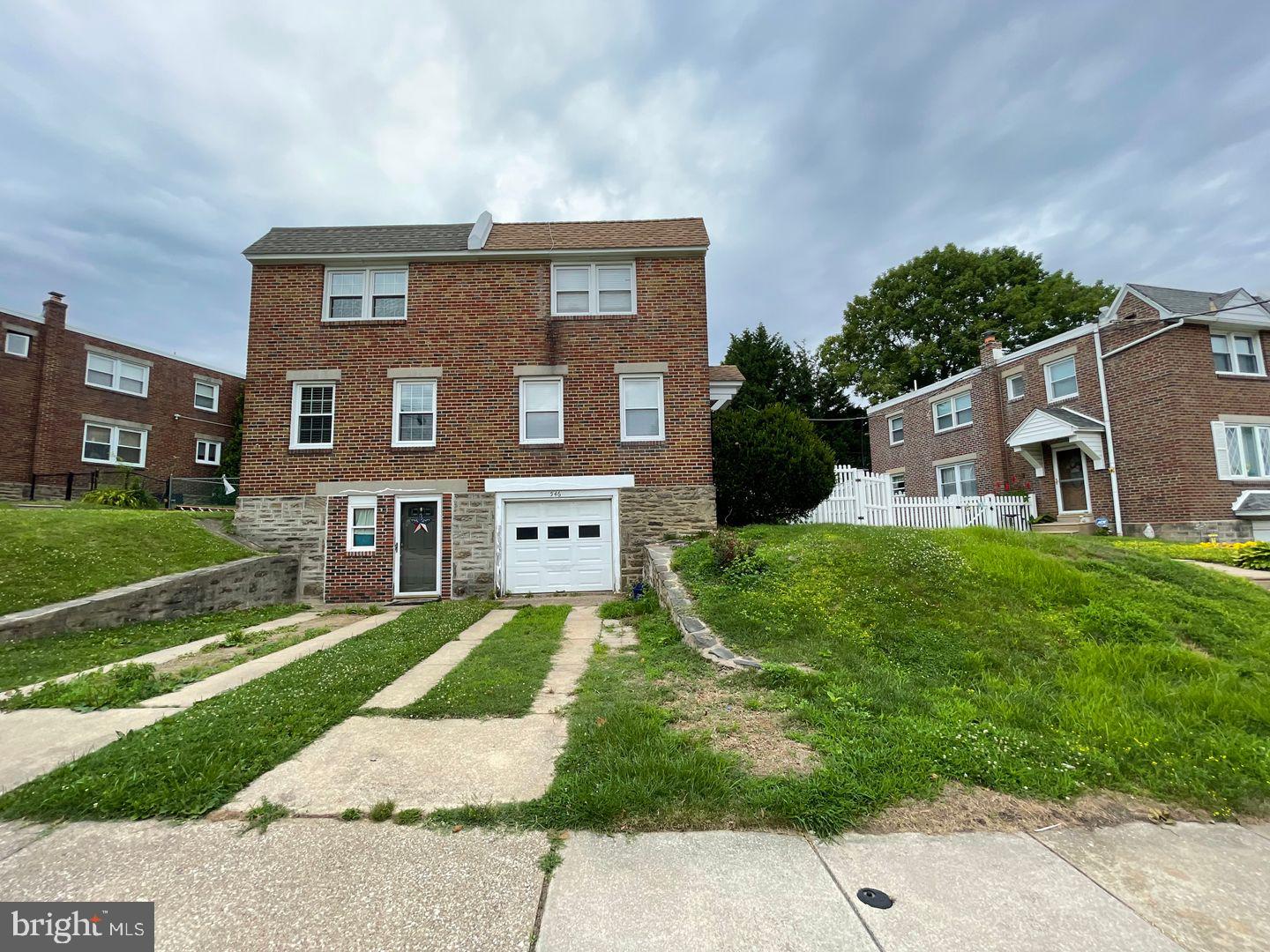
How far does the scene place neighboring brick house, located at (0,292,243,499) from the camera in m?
19.5

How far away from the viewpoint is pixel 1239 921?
2141mm

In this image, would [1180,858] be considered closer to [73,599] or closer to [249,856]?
[249,856]

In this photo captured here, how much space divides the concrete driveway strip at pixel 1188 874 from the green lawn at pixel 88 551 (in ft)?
36.4

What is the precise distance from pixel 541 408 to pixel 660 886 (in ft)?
35.0

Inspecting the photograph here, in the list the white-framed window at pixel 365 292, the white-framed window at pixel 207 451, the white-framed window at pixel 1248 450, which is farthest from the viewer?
the white-framed window at pixel 207 451

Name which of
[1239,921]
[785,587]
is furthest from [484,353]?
[1239,921]

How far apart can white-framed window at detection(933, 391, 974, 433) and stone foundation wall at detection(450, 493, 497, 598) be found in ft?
62.5

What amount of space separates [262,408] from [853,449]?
100 feet

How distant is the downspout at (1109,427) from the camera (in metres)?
16.0

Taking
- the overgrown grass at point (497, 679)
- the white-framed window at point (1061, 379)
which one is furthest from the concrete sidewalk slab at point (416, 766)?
the white-framed window at point (1061, 379)

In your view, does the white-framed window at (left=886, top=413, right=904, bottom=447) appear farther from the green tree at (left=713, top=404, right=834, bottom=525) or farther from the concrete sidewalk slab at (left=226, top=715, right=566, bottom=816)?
the concrete sidewalk slab at (left=226, top=715, right=566, bottom=816)

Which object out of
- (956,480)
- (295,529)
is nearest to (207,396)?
(295,529)
